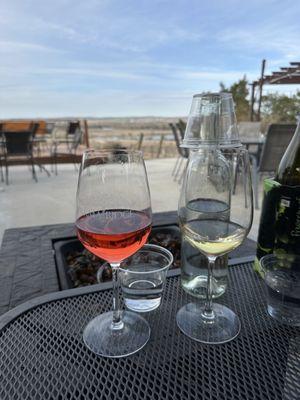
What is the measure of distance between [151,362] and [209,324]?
135 mm

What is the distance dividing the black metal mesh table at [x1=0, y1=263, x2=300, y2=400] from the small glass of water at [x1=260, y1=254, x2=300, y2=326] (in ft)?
0.08

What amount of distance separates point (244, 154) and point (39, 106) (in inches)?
524

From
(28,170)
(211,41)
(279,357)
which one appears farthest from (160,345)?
(211,41)

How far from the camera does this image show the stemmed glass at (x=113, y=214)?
1.44 ft

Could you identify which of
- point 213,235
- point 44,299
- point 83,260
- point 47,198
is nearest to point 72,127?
point 47,198

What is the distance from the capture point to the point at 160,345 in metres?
0.44

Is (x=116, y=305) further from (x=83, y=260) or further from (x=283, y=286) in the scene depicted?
(x=83, y=260)

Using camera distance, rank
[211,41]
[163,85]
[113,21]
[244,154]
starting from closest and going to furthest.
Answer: [244,154] → [113,21] → [211,41] → [163,85]

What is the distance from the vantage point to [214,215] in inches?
21.2

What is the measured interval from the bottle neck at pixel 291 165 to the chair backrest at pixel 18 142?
186 inches

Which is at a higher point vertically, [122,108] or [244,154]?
[122,108]

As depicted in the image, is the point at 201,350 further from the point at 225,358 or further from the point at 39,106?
the point at 39,106

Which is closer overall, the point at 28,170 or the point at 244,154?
the point at 244,154

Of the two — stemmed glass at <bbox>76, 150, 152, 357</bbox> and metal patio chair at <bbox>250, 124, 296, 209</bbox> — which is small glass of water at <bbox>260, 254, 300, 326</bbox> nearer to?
stemmed glass at <bbox>76, 150, 152, 357</bbox>
